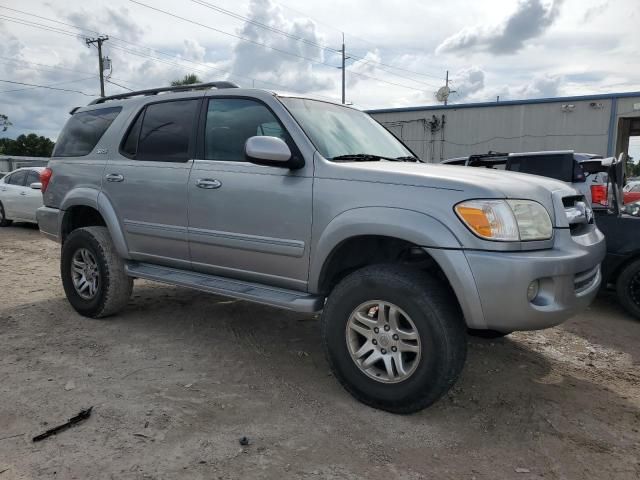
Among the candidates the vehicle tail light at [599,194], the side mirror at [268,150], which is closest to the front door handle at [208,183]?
the side mirror at [268,150]

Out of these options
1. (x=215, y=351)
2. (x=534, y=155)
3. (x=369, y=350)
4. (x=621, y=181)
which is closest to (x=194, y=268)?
(x=215, y=351)

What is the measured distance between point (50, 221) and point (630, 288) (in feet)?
18.8

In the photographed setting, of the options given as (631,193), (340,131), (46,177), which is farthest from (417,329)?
(631,193)

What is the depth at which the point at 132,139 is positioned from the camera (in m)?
4.47

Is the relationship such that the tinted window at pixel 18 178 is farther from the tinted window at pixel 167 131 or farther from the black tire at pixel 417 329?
the black tire at pixel 417 329

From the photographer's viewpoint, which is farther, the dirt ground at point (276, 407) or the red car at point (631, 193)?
the red car at point (631, 193)

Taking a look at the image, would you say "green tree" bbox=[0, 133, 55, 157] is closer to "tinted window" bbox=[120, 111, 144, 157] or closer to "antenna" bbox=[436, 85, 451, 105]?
"antenna" bbox=[436, 85, 451, 105]

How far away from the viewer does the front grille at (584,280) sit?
2905 millimetres

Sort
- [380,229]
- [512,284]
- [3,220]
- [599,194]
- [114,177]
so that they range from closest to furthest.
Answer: [512,284] < [380,229] < [114,177] < [599,194] < [3,220]

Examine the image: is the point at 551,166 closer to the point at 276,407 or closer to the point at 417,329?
the point at 417,329

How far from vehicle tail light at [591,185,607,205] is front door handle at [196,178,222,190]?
4.23 m

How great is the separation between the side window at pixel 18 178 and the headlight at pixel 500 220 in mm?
11493

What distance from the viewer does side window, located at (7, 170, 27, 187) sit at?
37.6 ft

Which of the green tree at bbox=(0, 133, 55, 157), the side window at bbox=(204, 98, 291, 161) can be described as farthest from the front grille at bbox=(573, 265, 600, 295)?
the green tree at bbox=(0, 133, 55, 157)
